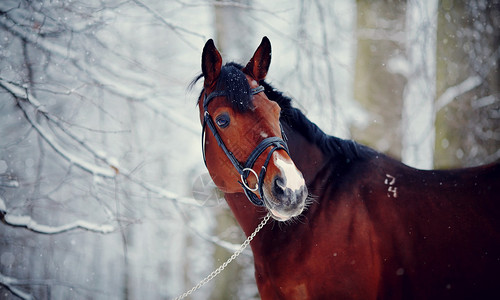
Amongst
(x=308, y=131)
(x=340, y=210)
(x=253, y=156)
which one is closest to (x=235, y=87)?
(x=253, y=156)

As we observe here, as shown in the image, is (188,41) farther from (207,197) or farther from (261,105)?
(261,105)

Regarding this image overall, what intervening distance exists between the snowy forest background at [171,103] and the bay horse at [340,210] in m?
1.09

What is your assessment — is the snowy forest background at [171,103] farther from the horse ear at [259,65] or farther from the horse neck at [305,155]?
the horse ear at [259,65]

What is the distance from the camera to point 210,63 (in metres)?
2.31

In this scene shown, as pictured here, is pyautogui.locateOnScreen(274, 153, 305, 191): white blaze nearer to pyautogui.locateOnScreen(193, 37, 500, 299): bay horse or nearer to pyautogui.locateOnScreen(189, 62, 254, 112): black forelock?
pyautogui.locateOnScreen(193, 37, 500, 299): bay horse

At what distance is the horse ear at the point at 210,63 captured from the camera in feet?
7.40

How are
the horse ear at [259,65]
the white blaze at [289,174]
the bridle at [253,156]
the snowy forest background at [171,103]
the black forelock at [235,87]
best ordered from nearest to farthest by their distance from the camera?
the white blaze at [289,174]
the bridle at [253,156]
the black forelock at [235,87]
the horse ear at [259,65]
the snowy forest background at [171,103]

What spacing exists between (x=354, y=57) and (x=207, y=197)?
3662mm

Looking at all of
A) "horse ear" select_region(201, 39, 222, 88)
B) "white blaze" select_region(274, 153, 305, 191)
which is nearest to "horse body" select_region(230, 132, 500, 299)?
"white blaze" select_region(274, 153, 305, 191)

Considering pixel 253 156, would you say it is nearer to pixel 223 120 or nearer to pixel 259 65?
pixel 223 120

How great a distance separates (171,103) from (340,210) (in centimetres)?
278

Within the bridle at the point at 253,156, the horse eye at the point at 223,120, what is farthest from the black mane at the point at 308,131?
→ the horse eye at the point at 223,120

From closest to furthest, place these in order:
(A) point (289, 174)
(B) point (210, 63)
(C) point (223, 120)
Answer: (A) point (289, 174) < (C) point (223, 120) < (B) point (210, 63)

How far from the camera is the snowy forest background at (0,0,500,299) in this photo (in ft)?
10.8
